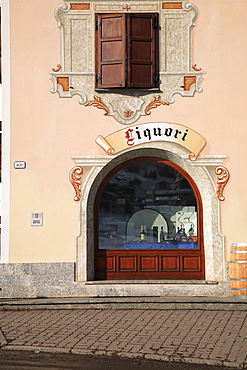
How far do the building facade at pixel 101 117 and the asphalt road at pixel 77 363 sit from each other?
4605 millimetres

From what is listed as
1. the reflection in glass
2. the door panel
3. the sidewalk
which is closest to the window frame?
the reflection in glass

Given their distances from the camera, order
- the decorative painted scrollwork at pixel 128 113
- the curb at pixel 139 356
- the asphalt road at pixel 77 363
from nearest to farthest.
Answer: the asphalt road at pixel 77 363 < the curb at pixel 139 356 < the decorative painted scrollwork at pixel 128 113

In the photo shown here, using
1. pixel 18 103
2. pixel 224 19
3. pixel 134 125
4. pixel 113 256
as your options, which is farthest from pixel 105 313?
pixel 224 19

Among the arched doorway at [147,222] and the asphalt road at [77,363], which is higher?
the arched doorway at [147,222]

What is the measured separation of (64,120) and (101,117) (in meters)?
0.73

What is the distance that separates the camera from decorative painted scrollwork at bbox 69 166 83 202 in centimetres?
1207

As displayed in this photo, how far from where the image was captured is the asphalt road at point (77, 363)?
22.2ft

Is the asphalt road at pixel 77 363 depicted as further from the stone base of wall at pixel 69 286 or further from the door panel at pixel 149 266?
the door panel at pixel 149 266

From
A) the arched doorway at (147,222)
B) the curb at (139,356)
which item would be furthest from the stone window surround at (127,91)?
the curb at (139,356)

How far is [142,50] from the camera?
39.6ft

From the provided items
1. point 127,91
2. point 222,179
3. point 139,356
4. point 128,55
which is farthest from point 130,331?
point 128,55

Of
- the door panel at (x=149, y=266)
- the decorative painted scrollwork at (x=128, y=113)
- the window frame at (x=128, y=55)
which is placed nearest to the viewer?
the window frame at (x=128, y=55)

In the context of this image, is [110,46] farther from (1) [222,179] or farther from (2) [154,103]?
(1) [222,179]

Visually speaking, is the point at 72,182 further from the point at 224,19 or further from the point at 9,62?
the point at 224,19
